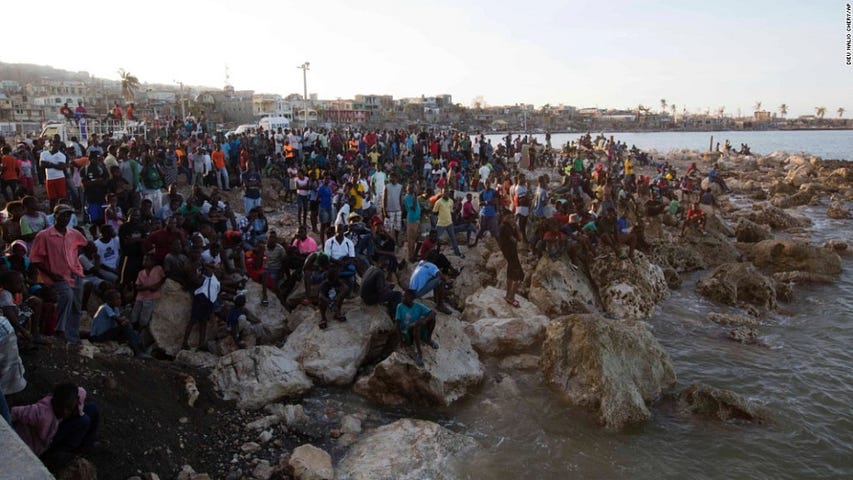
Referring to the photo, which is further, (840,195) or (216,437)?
(840,195)

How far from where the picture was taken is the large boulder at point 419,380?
27.2 feet

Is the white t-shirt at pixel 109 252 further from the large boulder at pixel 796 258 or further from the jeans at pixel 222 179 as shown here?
the large boulder at pixel 796 258

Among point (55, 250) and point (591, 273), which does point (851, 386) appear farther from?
point (55, 250)

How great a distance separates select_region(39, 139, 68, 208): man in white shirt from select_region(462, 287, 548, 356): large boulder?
9.10m

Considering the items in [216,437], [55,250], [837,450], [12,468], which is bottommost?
[837,450]

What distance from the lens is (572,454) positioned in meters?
7.34

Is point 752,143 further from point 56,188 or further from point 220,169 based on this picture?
point 56,188

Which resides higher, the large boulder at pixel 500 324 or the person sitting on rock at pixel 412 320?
the person sitting on rock at pixel 412 320

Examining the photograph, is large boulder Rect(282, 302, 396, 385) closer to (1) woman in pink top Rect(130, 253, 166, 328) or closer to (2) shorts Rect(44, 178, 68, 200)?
(1) woman in pink top Rect(130, 253, 166, 328)

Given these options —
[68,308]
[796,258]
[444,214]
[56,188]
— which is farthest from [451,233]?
[796,258]

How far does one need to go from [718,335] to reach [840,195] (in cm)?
2760

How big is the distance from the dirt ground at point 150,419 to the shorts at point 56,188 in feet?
22.5

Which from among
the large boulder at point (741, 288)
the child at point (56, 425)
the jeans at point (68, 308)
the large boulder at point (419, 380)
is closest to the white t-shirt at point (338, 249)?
the large boulder at point (419, 380)

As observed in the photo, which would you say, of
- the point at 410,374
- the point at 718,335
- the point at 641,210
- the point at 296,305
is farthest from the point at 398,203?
the point at 641,210
